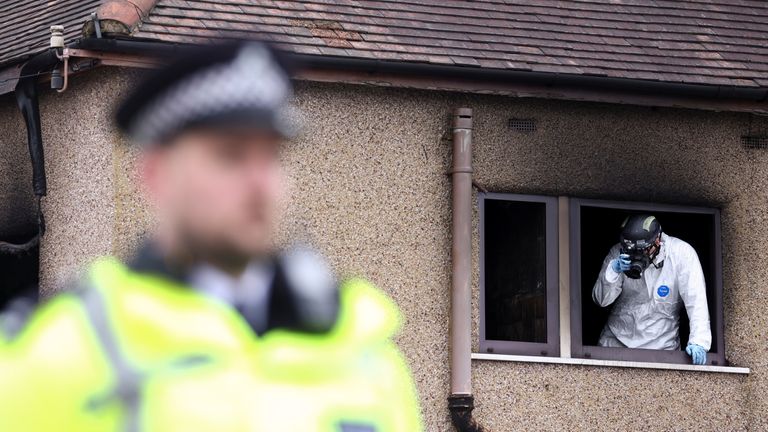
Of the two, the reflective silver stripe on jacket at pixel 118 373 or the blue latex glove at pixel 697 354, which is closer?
the reflective silver stripe on jacket at pixel 118 373

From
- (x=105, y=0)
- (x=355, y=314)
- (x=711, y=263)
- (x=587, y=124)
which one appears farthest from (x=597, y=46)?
(x=355, y=314)

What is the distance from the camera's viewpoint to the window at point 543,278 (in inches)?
404

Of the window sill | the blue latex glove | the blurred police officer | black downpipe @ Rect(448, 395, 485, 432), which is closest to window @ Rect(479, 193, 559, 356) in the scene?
the window sill

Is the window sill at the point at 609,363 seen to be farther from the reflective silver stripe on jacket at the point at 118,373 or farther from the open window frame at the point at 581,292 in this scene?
the reflective silver stripe on jacket at the point at 118,373

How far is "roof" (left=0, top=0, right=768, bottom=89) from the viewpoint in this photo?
966 centimetres

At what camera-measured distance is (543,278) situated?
10.4 m

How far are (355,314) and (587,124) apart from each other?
8.58 meters

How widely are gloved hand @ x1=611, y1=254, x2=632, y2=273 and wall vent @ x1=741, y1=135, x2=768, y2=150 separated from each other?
4.43 ft

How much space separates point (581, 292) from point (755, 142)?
162cm

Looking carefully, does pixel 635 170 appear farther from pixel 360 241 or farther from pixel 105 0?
pixel 105 0

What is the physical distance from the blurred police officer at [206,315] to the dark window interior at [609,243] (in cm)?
896

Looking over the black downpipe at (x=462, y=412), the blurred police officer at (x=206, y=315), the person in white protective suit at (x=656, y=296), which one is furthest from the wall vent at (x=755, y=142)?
the blurred police officer at (x=206, y=315)

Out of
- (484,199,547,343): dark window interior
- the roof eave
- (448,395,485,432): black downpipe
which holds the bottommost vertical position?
(448,395,485,432): black downpipe

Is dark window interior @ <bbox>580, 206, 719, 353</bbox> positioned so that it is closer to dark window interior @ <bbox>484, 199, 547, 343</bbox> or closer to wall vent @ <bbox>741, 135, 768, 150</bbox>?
wall vent @ <bbox>741, 135, 768, 150</bbox>
